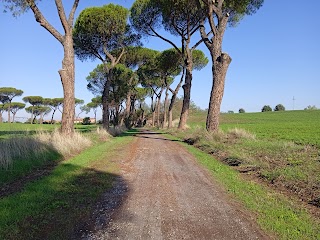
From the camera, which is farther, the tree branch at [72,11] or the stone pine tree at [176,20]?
the stone pine tree at [176,20]

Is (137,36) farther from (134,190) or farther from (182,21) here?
(134,190)

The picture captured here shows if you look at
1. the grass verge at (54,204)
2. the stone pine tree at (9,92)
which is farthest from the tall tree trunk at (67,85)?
the stone pine tree at (9,92)

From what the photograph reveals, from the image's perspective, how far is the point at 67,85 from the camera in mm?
14578

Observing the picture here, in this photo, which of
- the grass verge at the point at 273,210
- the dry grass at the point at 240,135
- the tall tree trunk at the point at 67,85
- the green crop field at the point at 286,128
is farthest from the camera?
the green crop field at the point at 286,128

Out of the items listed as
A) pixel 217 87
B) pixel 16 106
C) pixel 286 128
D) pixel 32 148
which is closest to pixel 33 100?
pixel 16 106

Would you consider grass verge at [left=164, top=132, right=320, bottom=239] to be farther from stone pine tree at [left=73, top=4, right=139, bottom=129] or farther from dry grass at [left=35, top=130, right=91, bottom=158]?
stone pine tree at [left=73, top=4, right=139, bottom=129]

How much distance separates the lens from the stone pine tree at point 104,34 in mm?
25266

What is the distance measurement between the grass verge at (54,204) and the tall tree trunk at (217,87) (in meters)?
10.2

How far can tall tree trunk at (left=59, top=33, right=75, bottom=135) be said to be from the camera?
47.5 ft

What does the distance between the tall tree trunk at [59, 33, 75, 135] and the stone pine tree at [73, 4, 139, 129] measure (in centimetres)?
988

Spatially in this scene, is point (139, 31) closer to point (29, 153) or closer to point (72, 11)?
point (72, 11)

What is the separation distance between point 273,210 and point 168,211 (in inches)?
78.2

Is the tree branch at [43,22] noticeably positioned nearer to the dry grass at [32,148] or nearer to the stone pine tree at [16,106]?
the dry grass at [32,148]

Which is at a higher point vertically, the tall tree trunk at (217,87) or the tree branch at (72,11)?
the tree branch at (72,11)
